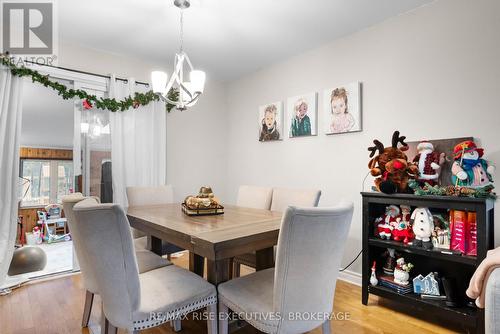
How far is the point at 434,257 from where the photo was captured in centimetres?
188

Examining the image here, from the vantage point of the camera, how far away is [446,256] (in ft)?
5.90

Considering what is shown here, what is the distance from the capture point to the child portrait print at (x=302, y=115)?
3002mm

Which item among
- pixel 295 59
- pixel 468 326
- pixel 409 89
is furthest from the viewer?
pixel 295 59

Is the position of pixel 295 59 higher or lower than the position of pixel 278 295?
higher

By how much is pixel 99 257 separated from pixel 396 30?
2.76m

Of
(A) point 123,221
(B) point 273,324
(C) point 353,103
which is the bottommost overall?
(B) point 273,324

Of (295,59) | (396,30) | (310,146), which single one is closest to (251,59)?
(295,59)

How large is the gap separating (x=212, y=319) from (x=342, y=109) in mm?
2209

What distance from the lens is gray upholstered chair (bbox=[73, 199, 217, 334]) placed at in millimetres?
1113

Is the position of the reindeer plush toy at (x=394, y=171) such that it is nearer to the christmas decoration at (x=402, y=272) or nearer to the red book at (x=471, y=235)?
the red book at (x=471, y=235)

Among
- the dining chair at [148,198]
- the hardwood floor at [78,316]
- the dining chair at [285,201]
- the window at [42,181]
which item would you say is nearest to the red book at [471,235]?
the hardwood floor at [78,316]

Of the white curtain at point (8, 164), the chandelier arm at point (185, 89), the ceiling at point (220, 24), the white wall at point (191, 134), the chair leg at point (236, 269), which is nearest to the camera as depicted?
the chandelier arm at point (185, 89)

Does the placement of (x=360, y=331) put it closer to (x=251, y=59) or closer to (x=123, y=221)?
(x=123, y=221)

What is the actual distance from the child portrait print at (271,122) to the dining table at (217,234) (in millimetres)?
1593
